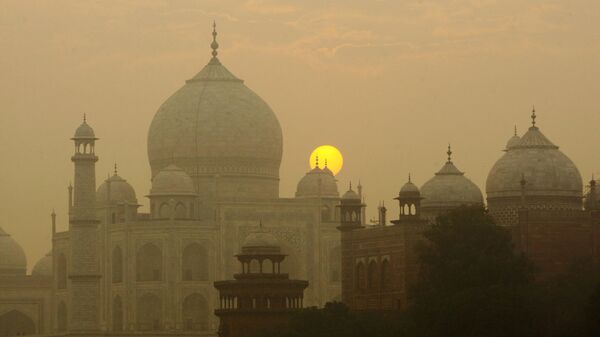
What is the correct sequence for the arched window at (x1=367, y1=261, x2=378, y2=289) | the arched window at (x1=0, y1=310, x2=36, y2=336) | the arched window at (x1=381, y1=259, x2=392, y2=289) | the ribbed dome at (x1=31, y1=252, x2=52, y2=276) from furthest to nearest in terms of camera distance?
the ribbed dome at (x1=31, y1=252, x2=52, y2=276) → the arched window at (x1=0, y1=310, x2=36, y2=336) → the arched window at (x1=367, y1=261, x2=378, y2=289) → the arched window at (x1=381, y1=259, x2=392, y2=289)

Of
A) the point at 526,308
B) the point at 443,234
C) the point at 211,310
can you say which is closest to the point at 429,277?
the point at 443,234

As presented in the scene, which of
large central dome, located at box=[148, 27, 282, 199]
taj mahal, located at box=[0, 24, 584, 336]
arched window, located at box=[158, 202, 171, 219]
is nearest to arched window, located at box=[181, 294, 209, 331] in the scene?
taj mahal, located at box=[0, 24, 584, 336]

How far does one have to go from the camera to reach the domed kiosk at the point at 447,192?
5275 centimetres

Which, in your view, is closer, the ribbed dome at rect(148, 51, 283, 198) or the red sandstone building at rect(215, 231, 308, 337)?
the red sandstone building at rect(215, 231, 308, 337)

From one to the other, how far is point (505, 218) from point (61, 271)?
21225 mm

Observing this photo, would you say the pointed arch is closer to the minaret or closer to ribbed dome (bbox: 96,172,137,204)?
the minaret

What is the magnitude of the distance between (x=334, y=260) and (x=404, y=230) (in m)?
13.2

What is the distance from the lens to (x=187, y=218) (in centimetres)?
6384

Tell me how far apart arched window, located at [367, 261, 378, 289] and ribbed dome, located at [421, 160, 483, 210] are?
200cm

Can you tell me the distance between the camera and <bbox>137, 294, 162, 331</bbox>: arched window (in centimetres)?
6209

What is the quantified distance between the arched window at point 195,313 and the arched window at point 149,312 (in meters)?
0.79

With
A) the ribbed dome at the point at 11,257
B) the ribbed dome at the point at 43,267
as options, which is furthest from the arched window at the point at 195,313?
the ribbed dome at the point at 11,257

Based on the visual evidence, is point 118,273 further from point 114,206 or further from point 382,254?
point 382,254

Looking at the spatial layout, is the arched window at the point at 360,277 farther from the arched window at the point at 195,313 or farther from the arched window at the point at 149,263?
Answer: the arched window at the point at 149,263
